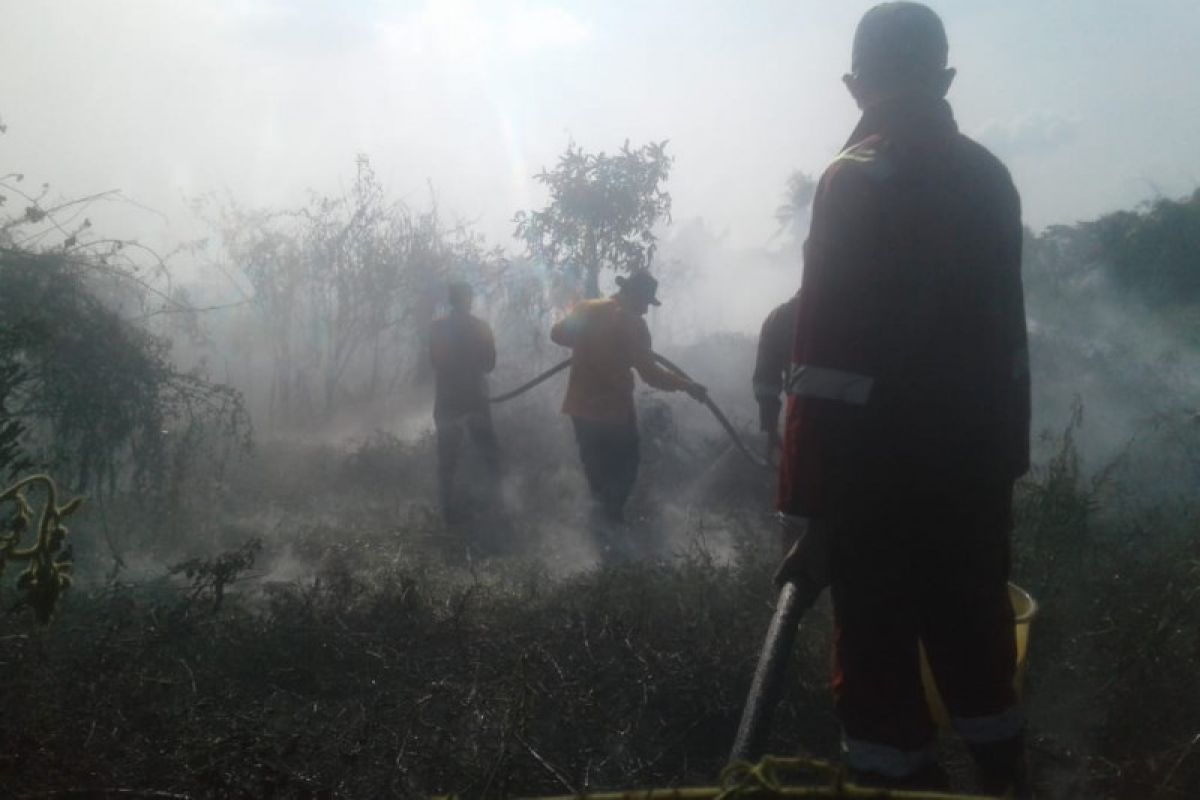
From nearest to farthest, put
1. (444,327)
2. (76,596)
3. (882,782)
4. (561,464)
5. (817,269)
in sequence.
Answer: (882,782) → (817,269) → (76,596) → (444,327) → (561,464)

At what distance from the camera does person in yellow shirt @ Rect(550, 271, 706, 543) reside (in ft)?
21.4

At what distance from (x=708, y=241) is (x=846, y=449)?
44.8 m

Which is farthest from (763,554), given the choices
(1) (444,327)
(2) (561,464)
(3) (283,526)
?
(2) (561,464)

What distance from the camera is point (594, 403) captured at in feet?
21.5

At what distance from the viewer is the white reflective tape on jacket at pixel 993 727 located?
2.14 metres

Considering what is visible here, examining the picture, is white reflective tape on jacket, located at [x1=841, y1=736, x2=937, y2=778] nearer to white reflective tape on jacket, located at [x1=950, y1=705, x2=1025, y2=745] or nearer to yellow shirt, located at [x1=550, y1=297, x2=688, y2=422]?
white reflective tape on jacket, located at [x1=950, y1=705, x2=1025, y2=745]

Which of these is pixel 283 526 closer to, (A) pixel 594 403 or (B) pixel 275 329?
(A) pixel 594 403

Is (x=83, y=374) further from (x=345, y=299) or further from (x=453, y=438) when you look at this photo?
(x=345, y=299)

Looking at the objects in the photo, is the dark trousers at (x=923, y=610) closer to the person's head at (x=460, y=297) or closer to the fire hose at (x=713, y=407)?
the fire hose at (x=713, y=407)

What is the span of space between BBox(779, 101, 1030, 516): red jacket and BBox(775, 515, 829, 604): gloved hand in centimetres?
6

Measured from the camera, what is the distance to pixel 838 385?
2.15 metres

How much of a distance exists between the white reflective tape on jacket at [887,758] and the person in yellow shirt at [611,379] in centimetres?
438

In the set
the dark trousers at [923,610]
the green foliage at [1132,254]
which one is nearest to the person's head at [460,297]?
the dark trousers at [923,610]

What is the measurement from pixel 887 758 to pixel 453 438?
18.7 ft
